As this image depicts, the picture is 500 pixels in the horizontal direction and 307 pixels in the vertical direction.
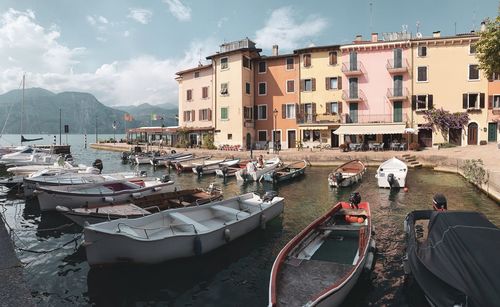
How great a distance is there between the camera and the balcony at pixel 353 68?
138 ft

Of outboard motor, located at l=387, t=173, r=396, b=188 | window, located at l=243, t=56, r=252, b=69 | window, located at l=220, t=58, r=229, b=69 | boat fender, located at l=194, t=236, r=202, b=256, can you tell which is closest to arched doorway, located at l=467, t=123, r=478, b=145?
outboard motor, located at l=387, t=173, r=396, b=188

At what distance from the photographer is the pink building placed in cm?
4094

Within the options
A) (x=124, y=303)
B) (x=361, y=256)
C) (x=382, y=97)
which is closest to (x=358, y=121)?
(x=382, y=97)

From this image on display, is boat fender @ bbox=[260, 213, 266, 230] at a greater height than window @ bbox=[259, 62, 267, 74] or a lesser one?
lesser

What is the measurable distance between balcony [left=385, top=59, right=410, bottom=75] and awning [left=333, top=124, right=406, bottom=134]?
6.64 m

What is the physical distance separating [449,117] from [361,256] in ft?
121

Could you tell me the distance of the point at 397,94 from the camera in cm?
4147

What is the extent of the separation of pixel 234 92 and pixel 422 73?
76.6ft

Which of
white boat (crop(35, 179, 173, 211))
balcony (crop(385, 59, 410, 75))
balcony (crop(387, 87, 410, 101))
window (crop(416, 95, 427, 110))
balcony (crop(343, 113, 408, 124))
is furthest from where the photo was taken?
balcony (crop(343, 113, 408, 124))

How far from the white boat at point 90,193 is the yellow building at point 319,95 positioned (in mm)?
28836

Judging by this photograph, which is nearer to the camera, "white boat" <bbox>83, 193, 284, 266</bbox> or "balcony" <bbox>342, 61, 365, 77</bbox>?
"white boat" <bbox>83, 193, 284, 266</bbox>

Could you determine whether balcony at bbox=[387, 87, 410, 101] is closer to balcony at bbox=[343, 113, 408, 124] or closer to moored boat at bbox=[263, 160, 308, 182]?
balcony at bbox=[343, 113, 408, 124]

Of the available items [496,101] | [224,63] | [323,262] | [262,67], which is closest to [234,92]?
[224,63]

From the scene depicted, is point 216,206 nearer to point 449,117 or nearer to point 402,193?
point 402,193
